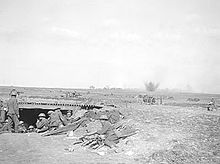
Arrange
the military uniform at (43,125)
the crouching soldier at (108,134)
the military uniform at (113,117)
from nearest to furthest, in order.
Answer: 1. the crouching soldier at (108,134)
2. the military uniform at (113,117)
3. the military uniform at (43,125)

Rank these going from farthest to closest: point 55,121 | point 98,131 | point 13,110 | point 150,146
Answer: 1. point 55,121
2. point 13,110
3. point 98,131
4. point 150,146

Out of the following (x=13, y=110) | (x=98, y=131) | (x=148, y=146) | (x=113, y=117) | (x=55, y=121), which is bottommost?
(x=148, y=146)

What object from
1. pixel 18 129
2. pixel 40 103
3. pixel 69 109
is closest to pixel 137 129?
pixel 18 129

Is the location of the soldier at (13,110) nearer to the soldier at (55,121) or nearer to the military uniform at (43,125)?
the military uniform at (43,125)

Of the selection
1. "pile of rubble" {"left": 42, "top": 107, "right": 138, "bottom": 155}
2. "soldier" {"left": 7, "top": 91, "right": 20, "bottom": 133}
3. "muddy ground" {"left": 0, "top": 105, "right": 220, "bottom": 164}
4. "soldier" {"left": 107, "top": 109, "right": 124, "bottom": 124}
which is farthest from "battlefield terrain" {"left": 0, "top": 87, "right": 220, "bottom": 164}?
"soldier" {"left": 7, "top": 91, "right": 20, "bottom": 133}

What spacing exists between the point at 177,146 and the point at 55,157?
447 cm

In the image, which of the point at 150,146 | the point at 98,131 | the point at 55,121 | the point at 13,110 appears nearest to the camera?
the point at 150,146

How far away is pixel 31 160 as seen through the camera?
403 inches

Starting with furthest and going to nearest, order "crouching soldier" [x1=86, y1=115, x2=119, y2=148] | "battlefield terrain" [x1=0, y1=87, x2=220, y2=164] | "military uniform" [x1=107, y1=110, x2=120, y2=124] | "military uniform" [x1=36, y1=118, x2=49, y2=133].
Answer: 1. "military uniform" [x1=36, y1=118, x2=49, y2=133]
2. "military uniform" [x1=107, y1=110, x2=120, y2=124]
3. "crouching soldier" [x1=86, y1=115, x2=119, y2=148]
4. "battlefield terrain" [x1=0, y1=87, x2=220, y2=164]

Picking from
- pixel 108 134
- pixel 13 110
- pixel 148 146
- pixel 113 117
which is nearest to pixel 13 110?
pixel 13 110

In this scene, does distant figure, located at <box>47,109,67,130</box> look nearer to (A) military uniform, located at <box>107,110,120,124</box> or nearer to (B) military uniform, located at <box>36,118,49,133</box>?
(B) military uniform, located at <box>36,118,49,133</box>

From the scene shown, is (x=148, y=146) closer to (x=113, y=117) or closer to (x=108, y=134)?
(x=108, y=134)

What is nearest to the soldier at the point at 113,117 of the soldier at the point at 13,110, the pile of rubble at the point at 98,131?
the pile of rubble at the point at 98,131

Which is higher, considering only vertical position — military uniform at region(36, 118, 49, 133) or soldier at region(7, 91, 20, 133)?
soldier at region(7, 91, 20, 133)
